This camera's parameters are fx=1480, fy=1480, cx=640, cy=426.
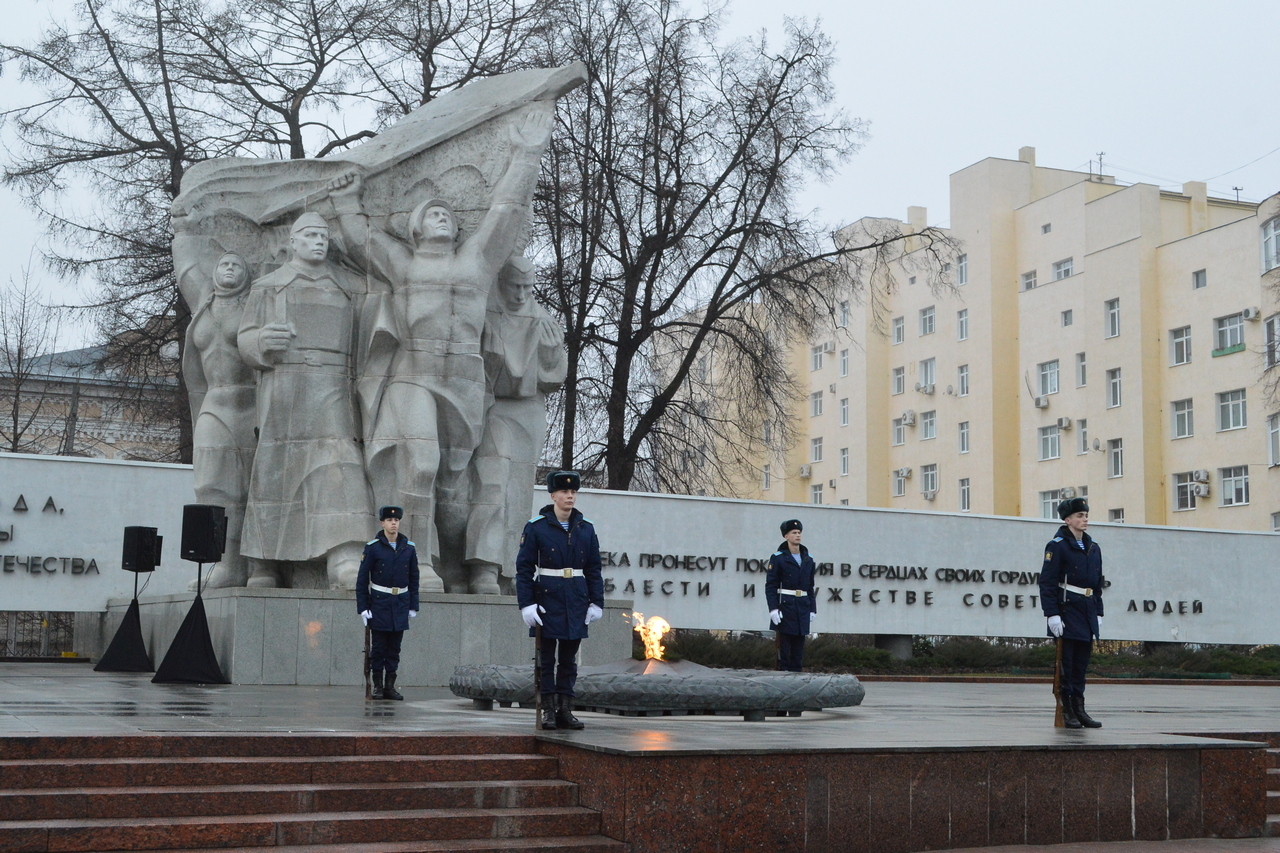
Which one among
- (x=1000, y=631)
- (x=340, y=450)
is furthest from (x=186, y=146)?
(x=1000, y=631)

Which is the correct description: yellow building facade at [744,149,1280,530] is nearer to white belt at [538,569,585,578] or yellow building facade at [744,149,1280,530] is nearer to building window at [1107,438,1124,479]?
building window at [1107,438,1124,479]

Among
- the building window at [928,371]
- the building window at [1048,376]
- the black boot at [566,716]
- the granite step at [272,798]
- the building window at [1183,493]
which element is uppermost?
the building window at [928,371]

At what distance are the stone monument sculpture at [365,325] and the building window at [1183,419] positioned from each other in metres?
29.1

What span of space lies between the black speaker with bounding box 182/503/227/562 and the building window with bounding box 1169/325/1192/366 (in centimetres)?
3186

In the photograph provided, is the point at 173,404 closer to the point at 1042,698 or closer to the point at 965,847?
the point at 1042,698

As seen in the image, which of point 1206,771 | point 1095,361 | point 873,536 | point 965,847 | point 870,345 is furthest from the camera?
point 870,345

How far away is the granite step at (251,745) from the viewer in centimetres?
693

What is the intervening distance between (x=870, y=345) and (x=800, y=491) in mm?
7462

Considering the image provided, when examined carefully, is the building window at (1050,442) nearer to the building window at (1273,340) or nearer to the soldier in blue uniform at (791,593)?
the building window at (1273,340)

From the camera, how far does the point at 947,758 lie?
23.9ft

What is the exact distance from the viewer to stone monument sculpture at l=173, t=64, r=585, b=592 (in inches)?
537

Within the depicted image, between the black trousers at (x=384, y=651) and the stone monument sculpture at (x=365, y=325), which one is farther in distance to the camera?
the stone monument sculpture at (x=365, y=325)

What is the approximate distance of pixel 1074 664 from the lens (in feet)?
32.2

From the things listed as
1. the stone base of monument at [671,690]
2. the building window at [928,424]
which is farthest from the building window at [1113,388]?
the stone base of monument at [671,690]
